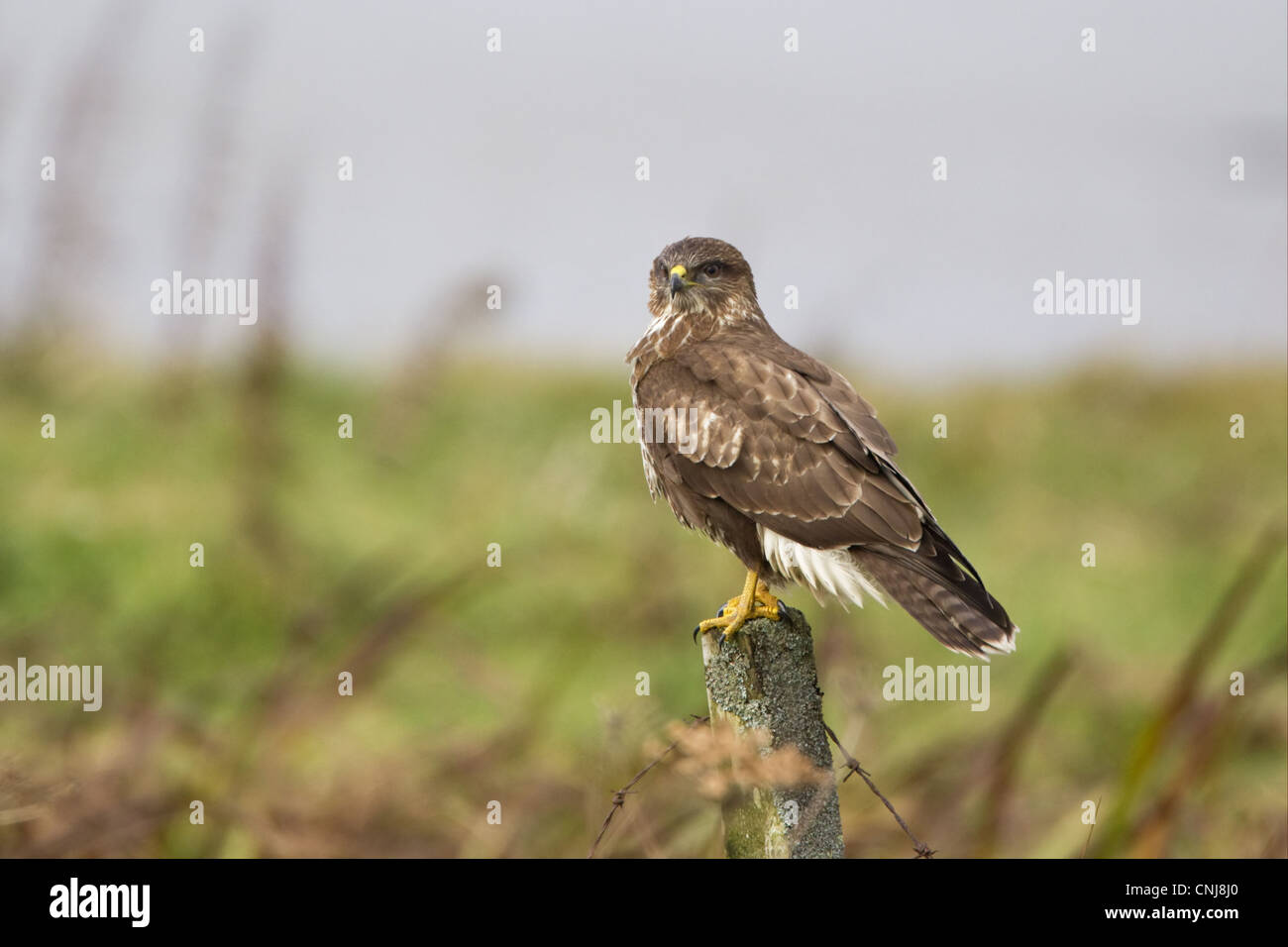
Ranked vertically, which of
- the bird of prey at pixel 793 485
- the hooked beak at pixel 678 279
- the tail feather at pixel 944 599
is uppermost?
the hooked beak at pixel 678 279

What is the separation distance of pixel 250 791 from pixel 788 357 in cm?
296

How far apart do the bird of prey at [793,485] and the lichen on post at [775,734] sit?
2.31ft

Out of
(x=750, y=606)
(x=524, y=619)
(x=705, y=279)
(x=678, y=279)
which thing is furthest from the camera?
(x=524, y=619)

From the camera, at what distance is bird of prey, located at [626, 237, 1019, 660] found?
4305 millimetres

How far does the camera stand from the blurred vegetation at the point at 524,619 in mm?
5055

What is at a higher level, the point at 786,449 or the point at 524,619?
the point at 786,449

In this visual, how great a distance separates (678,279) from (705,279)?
210 millimetres

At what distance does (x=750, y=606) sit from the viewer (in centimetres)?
463

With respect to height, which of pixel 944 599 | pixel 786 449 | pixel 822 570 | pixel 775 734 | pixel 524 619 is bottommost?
pixel 775 734

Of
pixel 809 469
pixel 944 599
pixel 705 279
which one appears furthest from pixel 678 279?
pixel 944 599

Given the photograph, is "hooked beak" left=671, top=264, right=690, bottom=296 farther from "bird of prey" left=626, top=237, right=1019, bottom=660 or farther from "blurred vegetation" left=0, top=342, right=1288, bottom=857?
"blurred vegetation" left=0, top=342, right=1288, bottom=857

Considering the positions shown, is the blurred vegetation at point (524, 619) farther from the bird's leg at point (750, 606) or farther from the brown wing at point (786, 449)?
the brown wing at point (786, 449)

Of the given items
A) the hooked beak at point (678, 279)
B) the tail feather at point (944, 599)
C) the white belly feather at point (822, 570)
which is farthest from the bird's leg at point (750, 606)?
the hooked beak at point (678, 279)

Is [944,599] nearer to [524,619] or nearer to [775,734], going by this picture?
[775,734]
